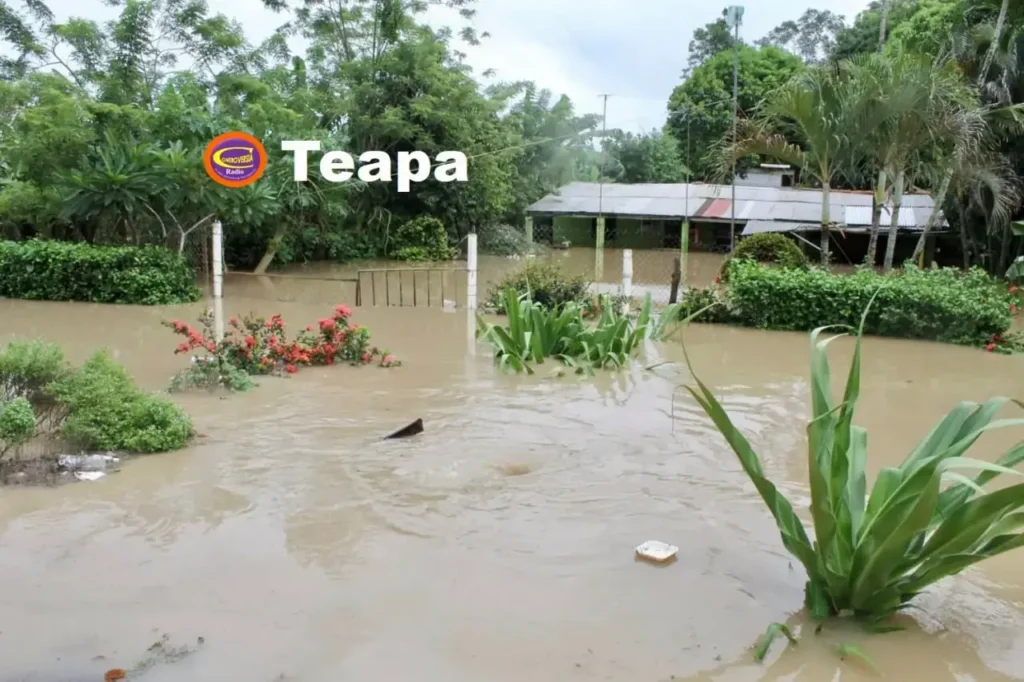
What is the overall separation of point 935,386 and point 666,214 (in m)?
16.0

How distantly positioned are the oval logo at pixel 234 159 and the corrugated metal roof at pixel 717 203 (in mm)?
8674

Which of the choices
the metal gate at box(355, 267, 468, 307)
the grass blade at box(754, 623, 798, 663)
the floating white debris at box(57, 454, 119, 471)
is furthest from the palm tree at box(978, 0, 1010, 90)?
the floating white debris at box(57, 454, 119, 471)

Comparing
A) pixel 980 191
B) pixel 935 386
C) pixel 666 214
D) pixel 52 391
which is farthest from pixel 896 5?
pixel 52 391

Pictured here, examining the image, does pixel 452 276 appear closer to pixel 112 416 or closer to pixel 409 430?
pixel 409 430

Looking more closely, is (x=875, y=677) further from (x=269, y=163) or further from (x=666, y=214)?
(x=666, y=214)

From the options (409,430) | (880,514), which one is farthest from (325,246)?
(880,514)

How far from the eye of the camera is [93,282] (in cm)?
1479

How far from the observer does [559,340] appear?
9742mm

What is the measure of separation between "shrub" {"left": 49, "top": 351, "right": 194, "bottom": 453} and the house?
15260 millimetres

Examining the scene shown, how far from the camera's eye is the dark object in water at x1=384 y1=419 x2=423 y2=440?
256 inches

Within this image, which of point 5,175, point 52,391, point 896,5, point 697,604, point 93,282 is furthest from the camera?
point 896,5

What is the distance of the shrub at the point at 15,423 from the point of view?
17.4 ft

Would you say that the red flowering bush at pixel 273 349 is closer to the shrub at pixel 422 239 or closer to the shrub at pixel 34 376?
the shrub at pixel 34 376

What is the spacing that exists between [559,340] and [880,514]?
6569 mm
